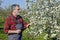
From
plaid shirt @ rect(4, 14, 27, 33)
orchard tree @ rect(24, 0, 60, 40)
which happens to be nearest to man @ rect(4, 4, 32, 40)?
plaid shirt @ rect(4, 14, 27, 33)

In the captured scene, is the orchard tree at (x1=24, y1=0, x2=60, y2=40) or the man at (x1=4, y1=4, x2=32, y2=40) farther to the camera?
the orchard tree at (x1=24, y1=0, x2=60, y2=40)

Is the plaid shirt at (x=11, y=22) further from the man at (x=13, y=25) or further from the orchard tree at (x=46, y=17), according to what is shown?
the orchard tree at (x=46, y=17)

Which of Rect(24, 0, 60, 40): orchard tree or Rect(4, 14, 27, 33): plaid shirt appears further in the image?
Rect(24, 0, 60, 40): orchard tree

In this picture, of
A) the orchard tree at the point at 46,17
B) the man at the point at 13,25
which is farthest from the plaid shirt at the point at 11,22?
the orchard tree at the point at 46,17

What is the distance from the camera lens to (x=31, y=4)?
7.94 m

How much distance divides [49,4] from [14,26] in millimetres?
1217

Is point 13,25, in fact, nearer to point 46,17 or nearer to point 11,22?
point 11,22

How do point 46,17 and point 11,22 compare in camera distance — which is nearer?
point 11,22

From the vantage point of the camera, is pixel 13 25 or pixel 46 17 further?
pixel 46 17

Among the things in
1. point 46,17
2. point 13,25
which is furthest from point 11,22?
point 46,17

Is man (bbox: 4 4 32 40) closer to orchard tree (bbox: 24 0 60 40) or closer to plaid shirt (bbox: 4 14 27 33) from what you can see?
plaid shirt (bbox: 4 14 27 33)

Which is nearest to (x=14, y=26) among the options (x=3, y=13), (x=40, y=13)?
(x=40, y=13)

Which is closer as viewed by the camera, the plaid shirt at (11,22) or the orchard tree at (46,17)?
the plaid shirt at (11,22)

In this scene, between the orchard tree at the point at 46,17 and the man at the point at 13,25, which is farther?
the orchard tree at the point at 46,17
